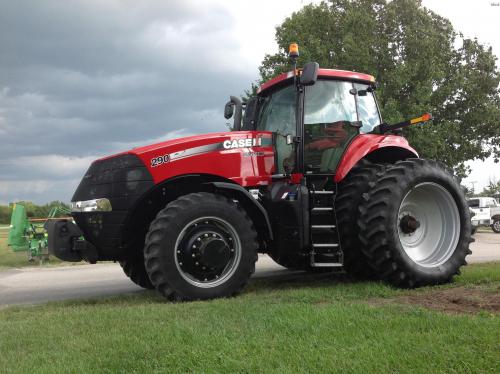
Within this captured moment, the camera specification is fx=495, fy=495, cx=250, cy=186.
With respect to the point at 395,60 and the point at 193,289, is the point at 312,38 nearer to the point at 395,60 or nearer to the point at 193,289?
the point at 395,60

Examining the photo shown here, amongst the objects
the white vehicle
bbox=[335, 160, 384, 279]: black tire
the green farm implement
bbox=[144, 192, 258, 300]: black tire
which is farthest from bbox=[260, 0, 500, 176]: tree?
bbox=[144, 192, 258, 300]: black tire

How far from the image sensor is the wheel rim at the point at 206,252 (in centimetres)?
534

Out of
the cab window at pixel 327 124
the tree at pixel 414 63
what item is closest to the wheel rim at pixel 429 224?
the cab window at pixel 327 124

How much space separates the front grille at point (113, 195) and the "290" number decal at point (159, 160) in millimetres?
109

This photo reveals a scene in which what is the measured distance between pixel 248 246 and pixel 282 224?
543 millimetres

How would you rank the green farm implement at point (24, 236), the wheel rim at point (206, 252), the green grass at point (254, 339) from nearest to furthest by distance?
the green grass at point (254, 339), the wheel rim at point (206, 252), the green farm implement at point (24, 236)

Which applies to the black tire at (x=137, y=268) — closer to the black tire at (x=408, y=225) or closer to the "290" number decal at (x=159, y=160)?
the "290" number decal at (x=159, y=160)

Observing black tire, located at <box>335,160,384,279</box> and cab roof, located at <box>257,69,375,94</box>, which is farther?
cab roof, located at <box>257,69,375,94</box>

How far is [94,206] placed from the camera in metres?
5.66

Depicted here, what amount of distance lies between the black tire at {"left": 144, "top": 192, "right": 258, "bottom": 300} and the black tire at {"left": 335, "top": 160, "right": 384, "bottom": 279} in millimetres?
1141

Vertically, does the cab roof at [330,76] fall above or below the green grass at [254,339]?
above

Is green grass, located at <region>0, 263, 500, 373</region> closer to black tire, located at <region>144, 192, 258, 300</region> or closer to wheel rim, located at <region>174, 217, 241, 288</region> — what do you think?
black tire, located at <region>144, 192, 258, 300</region>

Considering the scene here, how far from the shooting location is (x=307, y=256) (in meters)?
6.12

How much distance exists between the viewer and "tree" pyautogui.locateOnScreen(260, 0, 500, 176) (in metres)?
20.2
